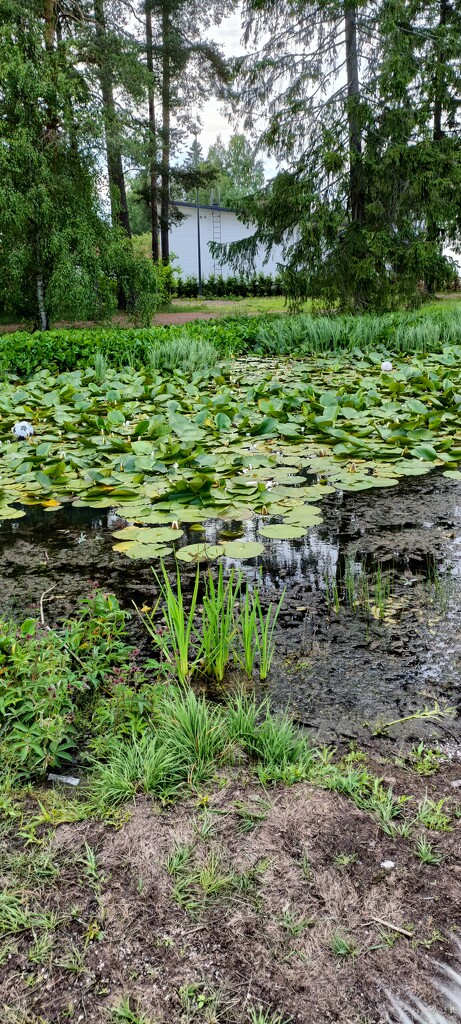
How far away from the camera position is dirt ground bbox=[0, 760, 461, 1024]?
113 centimetres

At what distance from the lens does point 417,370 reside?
6293mm

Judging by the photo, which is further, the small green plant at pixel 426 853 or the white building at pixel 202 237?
the white building at pixel 202 237

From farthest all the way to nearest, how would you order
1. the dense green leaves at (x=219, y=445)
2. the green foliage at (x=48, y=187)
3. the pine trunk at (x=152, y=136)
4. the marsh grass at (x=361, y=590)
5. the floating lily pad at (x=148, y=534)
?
the pine trunk at (x=152, y=136) < the green foliage at (x=48, y=187) < the dense green leaves at (x=219, y=445) < the floating lily pad at (x=148, y=534) < the marsh grass at (x=361, y=590)

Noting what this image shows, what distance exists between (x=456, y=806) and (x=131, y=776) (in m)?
0.75

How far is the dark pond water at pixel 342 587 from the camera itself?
6.48 feet

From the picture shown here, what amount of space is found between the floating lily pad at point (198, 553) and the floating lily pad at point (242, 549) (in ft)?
0.12

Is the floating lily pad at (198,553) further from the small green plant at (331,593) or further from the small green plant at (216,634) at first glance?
the small green plant at (216,634)

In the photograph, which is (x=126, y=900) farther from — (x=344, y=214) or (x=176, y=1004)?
(x=344, y=214)

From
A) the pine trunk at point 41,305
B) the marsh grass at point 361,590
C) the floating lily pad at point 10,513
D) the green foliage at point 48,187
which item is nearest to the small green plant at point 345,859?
the marsh grass at point 361,590

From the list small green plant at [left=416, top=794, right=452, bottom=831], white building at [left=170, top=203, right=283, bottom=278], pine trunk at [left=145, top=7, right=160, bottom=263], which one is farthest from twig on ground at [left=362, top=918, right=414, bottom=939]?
white building at [left=170, top=203, right=283, bottom=278]

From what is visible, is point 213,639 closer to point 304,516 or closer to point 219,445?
point 304,516

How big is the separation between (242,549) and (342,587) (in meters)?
0.46

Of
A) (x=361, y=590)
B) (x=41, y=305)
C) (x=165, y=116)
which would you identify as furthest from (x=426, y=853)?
(x=165, y=116)

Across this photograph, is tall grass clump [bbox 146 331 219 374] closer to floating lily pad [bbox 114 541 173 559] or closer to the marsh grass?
floating lily pad [bbox 114 541 173 559]
